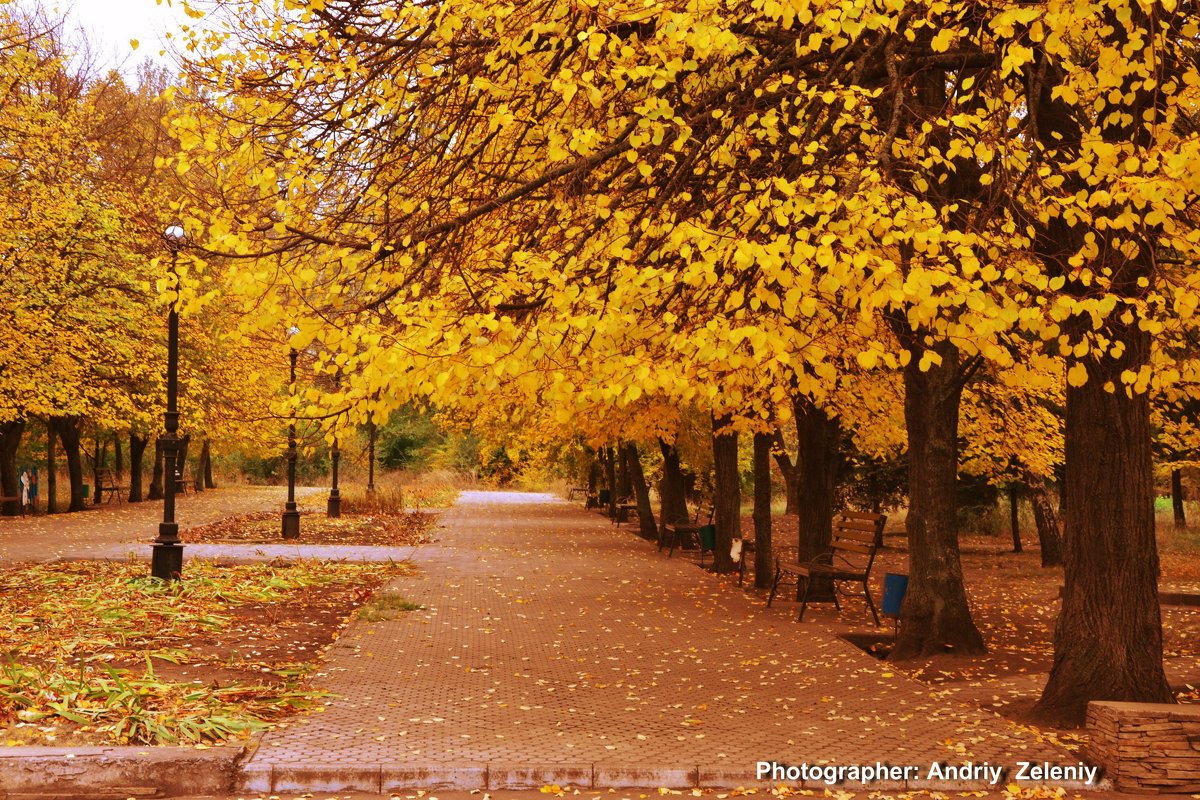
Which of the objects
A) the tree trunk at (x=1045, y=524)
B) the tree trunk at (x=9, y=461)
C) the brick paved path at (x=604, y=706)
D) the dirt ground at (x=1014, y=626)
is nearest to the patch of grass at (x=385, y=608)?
the brick paved path at (x=604, y=706)

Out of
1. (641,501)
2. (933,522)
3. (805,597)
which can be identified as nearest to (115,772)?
(933,522)

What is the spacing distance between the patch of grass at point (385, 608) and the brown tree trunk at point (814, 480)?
5642 mm

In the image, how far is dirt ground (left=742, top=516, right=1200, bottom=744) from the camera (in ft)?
30.4

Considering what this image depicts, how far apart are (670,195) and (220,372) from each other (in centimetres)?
3147

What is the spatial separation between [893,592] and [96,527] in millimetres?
19681

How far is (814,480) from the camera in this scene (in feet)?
52.3

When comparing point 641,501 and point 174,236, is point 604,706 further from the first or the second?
point 641,501

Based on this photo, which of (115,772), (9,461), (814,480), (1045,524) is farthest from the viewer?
(9,461)

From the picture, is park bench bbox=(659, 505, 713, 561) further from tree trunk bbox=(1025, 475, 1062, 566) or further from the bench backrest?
the bench backrest

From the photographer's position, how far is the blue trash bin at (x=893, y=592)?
42.2 ft

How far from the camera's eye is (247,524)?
28375 mm

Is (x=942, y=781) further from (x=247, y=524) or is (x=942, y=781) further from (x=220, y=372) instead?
(x=220, y=372)

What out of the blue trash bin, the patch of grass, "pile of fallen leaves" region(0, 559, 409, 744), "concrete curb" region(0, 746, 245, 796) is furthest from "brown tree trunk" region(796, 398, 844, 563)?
"concrete curb" region(0, 746, 245, 796)

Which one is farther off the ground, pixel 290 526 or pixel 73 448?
pixel 73 448
